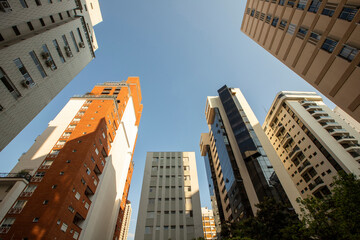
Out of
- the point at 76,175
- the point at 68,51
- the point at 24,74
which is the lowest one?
the point at 76,175

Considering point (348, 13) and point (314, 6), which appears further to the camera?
point (314, 6)

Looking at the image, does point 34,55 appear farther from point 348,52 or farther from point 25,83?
point 348,52

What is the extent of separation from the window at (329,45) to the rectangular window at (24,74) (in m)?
33.3

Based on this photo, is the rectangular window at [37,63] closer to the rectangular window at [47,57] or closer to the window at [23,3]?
the rectangular window at [47,57]

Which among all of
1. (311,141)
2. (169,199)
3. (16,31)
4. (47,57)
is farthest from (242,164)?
(16,31)

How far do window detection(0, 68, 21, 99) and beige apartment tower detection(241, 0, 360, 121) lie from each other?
3273cm

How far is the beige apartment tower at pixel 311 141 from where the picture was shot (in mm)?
40719

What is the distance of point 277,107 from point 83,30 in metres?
64.4

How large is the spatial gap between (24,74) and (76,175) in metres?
18.8

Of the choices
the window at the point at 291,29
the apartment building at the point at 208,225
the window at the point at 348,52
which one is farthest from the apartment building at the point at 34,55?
the apartment building at the point at 208,225

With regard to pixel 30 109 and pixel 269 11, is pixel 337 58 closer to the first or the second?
pixel 269 11

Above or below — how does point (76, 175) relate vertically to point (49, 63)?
below

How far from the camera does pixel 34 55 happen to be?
21.9m

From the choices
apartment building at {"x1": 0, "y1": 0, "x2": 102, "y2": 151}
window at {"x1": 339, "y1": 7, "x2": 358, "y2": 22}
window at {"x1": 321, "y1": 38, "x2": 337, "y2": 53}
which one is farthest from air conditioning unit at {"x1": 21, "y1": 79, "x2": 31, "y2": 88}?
window at {"x1": 339, "y1": 7, "x2": 358, "y2": 22}
